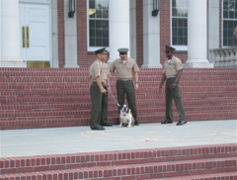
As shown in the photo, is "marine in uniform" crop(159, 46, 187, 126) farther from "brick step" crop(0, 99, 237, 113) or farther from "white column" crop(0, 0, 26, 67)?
"white column" crop(0, 0, 26, 67)

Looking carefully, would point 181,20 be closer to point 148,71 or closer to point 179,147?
point 148,71

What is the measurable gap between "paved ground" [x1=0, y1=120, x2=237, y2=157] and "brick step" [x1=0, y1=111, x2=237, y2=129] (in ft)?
1.36

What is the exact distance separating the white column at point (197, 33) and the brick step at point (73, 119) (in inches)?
162

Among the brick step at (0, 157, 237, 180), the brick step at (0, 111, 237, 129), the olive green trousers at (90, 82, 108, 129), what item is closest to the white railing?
the brick step at (0, 111, 237, 129)

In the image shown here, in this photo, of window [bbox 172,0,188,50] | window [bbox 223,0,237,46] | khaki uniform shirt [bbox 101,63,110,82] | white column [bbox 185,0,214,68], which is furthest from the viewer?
window [bbox 223,0,237,46]

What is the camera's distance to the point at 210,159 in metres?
8.76

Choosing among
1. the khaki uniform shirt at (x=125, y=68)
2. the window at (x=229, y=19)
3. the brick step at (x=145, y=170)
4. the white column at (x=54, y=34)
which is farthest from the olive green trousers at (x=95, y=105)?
the window at (x=229, y=19)

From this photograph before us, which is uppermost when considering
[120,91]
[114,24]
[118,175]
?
[114,24]

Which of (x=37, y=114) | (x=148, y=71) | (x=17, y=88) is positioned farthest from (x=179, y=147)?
(x=148, y=71)

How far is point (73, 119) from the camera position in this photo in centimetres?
1256

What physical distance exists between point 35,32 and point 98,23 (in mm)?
2653

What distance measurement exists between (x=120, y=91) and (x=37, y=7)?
8766 millimetres

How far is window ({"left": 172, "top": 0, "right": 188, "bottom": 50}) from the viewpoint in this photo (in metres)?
21.8

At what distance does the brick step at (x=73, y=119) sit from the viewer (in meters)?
12.1
